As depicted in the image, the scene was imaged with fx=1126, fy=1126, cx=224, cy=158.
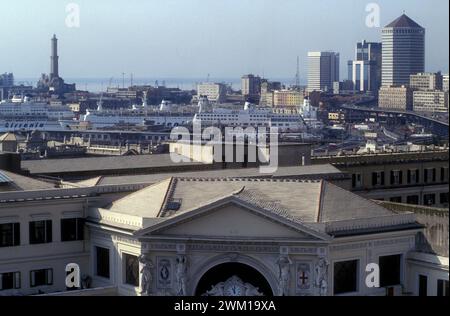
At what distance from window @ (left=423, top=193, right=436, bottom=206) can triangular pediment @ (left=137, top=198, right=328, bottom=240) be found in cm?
848

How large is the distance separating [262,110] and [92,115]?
400 inches

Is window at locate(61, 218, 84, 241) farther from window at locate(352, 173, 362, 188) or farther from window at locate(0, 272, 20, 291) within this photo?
window at locate(352, 173, 362, 188)

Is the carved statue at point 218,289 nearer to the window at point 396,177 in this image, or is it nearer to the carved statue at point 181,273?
the carved statue at point 181,273

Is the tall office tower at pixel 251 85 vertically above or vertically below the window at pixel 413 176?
above

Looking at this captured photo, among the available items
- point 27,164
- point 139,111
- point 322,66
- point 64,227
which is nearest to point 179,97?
point 139,111

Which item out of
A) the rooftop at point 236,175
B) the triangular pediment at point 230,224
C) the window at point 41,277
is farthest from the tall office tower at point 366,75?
the triangular pediment at point 230,224

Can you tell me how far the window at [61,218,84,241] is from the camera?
1047cm

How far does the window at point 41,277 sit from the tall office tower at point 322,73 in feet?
147

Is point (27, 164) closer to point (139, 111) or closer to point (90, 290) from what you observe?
point (90, 290)

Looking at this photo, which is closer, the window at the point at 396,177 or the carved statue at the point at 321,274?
the carved statue at the point at 321,274

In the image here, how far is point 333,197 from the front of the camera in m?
10.2

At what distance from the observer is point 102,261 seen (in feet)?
34.0

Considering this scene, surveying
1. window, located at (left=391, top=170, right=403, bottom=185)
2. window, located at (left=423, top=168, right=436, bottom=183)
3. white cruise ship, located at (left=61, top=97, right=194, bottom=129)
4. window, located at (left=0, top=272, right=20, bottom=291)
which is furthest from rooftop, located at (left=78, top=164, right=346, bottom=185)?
white cruise ship, located at (left=61, top=97, right=194, bottom=129)

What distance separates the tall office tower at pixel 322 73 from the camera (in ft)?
189
